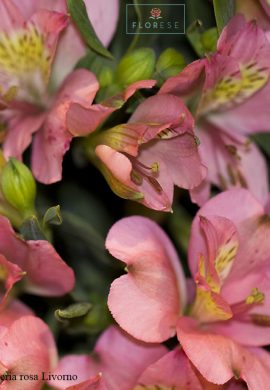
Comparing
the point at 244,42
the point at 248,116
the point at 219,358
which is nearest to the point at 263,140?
the point at 248,116

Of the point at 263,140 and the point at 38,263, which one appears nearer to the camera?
the point at 38,263

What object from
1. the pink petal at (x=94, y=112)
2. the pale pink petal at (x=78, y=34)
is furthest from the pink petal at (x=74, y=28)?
the pink petal at (x=94, y=112)

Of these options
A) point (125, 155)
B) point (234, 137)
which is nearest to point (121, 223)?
point (125, 155)

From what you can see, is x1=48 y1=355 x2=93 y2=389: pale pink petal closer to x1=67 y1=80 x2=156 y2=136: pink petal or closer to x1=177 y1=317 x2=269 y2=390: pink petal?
x1=177 y1=317 x2=269 y2=390: pink petal

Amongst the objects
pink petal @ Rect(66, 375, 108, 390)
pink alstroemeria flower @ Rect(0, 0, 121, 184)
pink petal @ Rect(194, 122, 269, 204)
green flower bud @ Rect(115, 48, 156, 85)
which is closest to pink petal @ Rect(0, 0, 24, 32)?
pink alstroemeria flower @ Rect(0, 0, 121, 184)

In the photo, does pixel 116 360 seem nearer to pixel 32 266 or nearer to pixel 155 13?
pixel 32 266

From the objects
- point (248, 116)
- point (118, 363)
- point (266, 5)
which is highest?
point (266, 5)

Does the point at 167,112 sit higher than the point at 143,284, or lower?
higher
